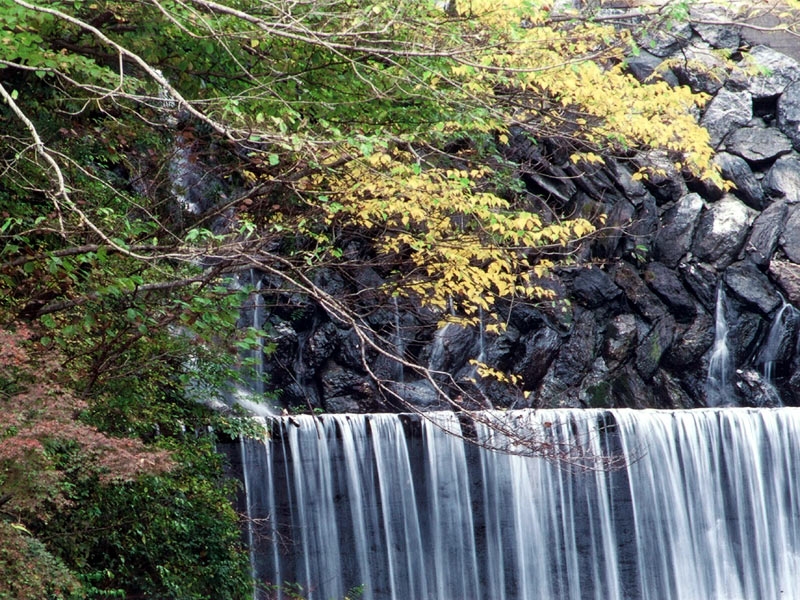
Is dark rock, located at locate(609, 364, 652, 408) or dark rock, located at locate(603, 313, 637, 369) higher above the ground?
dark rock, located at locate(603, 313, 637, 369)

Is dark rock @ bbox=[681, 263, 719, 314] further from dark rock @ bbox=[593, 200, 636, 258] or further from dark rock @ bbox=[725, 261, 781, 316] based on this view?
dark rock @ bbox=[593, 200, 636, 258]

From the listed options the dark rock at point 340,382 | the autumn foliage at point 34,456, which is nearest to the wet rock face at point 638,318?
the dark rock at point 340,382

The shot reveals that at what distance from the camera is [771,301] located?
60.3ft

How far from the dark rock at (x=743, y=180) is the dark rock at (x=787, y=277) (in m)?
1.44

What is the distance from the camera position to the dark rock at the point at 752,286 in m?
18.4

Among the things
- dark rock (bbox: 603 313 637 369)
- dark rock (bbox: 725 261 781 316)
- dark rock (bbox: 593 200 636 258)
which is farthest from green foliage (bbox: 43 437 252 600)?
dark rock (bbox: 725 261 781 316)

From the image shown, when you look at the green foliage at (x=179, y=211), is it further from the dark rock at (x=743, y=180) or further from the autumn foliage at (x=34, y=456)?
the dark rock at (x=743, y=180)

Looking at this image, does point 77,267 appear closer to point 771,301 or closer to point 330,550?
point 330,550

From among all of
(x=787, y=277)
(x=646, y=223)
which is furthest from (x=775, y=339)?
(x=646, y=223)

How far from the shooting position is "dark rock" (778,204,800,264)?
19.1 m

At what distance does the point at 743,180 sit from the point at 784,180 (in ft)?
2.83

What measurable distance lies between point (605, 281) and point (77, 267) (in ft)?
39.9

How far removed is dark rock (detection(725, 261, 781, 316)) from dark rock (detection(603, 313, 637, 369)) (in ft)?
6.94

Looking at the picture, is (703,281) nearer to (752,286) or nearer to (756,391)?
(752,286)
